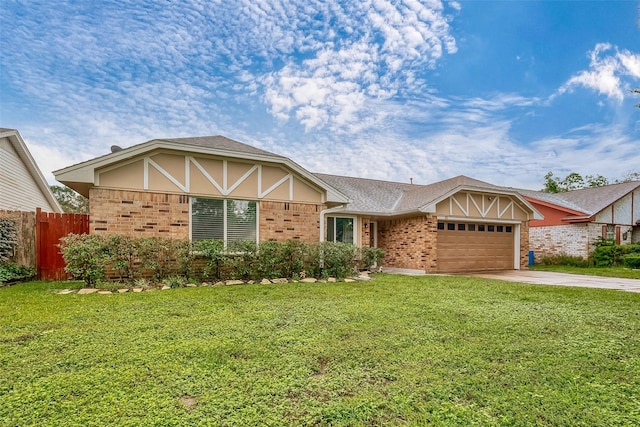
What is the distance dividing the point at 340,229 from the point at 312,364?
10.8 m

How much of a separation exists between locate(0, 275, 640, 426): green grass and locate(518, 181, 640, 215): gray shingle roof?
54.5 ft

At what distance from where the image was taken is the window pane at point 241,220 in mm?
9875

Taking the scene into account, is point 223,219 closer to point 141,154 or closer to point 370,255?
point 141,154

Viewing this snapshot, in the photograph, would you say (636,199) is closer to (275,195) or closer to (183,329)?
(275,195)

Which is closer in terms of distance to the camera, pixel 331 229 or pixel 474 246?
Answer: pixel 331 229

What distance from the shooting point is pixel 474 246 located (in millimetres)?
14766

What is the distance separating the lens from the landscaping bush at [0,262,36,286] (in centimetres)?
851

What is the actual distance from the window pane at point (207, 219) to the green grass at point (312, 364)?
11.5 ft

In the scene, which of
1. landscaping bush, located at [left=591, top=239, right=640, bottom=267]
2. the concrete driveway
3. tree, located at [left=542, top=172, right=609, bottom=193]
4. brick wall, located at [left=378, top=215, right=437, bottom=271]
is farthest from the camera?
tree, located at [left=542, top=172, right=609, bottom=193]

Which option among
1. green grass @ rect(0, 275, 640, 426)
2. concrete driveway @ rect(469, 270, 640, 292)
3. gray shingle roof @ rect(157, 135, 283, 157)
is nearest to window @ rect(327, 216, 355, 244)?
gray shingle roof @ rect(157, 135, 283, 157)

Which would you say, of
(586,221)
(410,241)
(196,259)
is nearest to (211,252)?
(196,259)

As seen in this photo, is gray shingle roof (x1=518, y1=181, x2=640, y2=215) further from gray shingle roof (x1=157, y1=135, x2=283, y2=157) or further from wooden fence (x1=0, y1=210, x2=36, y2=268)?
wooden fence (x1=0, y1=210, x2=36, y2=268)

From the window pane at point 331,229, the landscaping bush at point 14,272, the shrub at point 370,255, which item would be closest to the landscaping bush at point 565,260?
the shrub at point 370,255

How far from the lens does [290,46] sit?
12641mm
